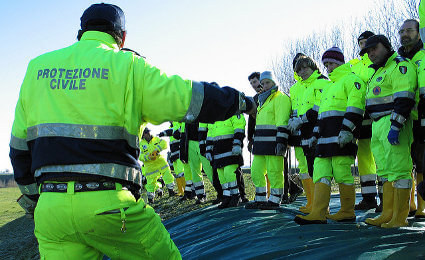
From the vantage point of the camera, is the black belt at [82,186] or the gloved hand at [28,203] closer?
the black belt at [82,186]

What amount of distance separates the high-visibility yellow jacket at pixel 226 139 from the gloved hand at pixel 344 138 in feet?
10.0

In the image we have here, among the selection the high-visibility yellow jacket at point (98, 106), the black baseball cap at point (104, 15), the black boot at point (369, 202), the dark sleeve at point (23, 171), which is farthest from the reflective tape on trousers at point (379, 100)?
the dark sleeve at point (23, 171)

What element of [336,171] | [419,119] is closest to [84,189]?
[336,171]

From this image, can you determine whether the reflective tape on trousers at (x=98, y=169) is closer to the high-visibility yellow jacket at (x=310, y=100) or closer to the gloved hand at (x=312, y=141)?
the gloved hand at (x=312, y=141)

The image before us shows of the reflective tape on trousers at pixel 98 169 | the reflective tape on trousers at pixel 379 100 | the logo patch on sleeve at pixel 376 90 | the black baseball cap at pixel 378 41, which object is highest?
the black baseball cap at pixel 378 41

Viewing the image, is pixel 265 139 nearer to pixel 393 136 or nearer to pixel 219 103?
pixel 393 136

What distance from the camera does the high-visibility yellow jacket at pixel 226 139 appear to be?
7551mm

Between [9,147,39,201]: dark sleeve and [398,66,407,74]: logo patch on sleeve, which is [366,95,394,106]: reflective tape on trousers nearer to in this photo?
[398,66,407,74]: logo patch on sleeve

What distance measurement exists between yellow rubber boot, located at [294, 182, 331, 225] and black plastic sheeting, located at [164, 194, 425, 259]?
0.13 metres

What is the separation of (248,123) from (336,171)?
3.12 meters

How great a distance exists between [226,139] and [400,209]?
161 inches

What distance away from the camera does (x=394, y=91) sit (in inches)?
164

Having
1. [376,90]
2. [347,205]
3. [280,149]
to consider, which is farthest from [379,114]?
[280,149]

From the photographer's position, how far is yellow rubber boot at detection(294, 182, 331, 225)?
14.9ft
